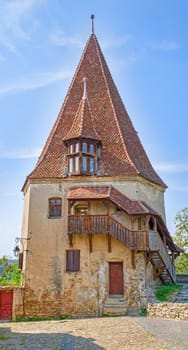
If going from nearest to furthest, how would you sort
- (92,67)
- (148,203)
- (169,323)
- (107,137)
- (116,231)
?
(169,323) → (116,231) → (148,203) → (107,137) → (92,67)

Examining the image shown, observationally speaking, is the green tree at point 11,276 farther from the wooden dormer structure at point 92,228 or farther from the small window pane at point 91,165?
the small window pane at point 91,165

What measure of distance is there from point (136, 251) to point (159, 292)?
9.66ft

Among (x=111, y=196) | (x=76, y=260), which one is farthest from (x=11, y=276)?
(x=111, y=196)

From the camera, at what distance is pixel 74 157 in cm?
2103

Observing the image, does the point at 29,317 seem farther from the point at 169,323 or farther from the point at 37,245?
the point at 169,323

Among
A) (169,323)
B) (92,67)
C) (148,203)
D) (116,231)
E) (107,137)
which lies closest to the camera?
(169,323)

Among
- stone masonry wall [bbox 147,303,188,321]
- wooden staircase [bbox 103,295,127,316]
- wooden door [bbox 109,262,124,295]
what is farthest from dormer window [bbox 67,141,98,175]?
stone masonry wall [bbox 147,303,188,321]

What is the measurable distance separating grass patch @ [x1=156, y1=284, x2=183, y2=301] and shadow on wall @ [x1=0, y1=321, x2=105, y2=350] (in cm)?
757

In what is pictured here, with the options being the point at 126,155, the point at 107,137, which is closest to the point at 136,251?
the point at 126,155

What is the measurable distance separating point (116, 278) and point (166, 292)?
9.53 ft

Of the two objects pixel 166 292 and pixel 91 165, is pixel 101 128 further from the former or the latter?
pixel 166 292

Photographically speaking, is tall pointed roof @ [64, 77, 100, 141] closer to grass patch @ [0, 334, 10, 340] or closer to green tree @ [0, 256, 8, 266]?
green tree @ [0, 256, 8, 266]

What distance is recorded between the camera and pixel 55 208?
20.4 meters

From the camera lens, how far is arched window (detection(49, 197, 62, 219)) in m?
20.3
